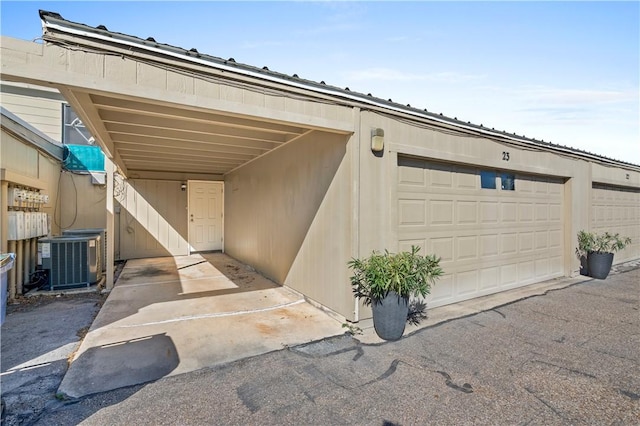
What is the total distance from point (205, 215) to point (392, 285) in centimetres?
758

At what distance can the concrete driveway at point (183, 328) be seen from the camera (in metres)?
2.77

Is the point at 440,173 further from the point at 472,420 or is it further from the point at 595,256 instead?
the point at 595,256

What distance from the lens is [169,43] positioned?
2.80 meters

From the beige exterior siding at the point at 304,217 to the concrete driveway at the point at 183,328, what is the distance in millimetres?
383

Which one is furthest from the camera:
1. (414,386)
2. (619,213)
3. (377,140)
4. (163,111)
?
(619,213)

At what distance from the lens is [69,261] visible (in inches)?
211

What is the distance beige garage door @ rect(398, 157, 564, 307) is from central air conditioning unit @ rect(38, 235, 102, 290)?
533 cm

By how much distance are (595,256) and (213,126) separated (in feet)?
26.1

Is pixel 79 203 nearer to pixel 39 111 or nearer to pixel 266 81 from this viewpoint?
pixel 39 111

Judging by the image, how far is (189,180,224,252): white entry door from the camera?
9.44 m

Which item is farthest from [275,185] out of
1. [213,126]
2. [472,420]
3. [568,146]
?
[568,146]

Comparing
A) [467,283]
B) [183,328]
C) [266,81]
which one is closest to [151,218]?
[183,328]

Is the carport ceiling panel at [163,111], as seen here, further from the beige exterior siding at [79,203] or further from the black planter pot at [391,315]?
the beige exterior siding at [79,203]

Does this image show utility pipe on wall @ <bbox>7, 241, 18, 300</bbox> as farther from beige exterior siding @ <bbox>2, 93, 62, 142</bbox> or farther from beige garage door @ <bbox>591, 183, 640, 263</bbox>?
beige garage door @ <bbox>591, 183, 640, 263</bbox>
